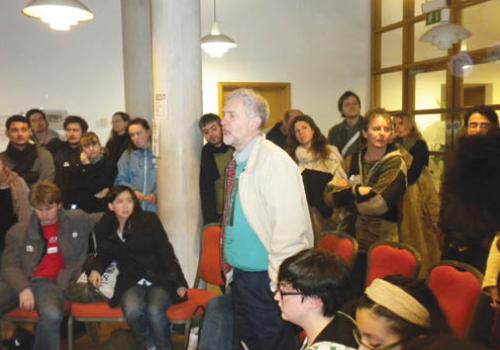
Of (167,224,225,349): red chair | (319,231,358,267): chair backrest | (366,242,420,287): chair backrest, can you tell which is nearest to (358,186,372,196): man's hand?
(319,231,358,267): chair backrest

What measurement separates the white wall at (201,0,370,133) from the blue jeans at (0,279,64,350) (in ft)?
15.2

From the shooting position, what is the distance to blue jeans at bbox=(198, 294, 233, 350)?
112 inches

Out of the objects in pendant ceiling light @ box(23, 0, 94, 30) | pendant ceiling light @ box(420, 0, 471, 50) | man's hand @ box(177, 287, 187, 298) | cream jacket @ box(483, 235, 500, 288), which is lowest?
man's hand @ box(177, 287, 187, 298)

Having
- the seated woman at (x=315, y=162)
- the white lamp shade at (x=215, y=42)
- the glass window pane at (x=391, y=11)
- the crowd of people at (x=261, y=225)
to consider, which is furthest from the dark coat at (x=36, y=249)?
the glass window pane at (x=391, y=11)

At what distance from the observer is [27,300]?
3285 millimetres

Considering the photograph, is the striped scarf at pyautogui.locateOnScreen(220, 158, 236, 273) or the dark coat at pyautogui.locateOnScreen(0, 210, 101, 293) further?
the dark coat at pyautogui.locateOnScreen(0, 210, 101, 293)

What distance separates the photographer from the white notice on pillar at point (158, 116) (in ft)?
13.0

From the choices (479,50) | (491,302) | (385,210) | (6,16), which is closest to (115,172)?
(385,210)

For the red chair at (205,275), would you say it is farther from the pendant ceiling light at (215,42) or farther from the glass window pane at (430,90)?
the glass window pane at (430,90)

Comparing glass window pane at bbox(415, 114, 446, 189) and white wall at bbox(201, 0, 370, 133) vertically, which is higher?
white wall at bbox(201, 0, 370, 133)

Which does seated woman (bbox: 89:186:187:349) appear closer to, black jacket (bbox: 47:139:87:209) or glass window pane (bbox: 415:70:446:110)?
black jacket (bbox: 47:139:87:209)

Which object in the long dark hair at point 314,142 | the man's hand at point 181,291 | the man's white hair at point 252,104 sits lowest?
the man's hand at point 181,291

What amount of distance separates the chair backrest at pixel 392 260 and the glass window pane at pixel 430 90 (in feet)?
14.7

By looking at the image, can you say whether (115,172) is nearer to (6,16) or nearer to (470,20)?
(6,16)
